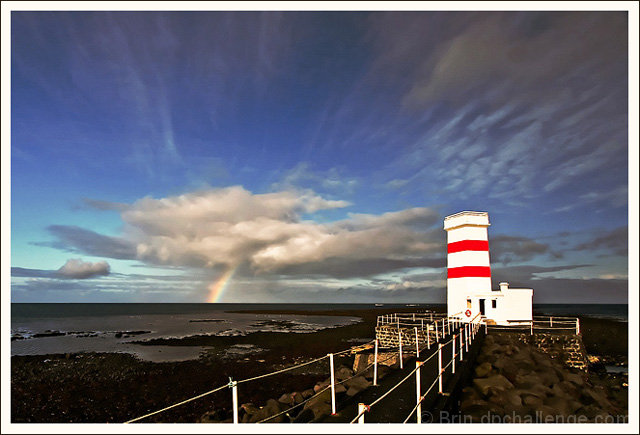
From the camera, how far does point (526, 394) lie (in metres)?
8.60

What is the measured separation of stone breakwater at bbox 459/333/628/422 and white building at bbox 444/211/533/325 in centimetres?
382

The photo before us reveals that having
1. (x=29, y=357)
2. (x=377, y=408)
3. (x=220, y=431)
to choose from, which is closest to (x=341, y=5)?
(x=220, y=431)

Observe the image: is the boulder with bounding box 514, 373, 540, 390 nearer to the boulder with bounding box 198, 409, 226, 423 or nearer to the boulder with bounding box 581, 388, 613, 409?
the boulder with bounding box 581, 388, 613, 409

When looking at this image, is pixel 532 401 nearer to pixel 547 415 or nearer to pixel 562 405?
pixel 547 415

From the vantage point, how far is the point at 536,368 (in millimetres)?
11414

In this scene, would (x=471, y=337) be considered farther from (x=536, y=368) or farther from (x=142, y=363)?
(x=142, y=363)

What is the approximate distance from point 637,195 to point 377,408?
5.25 metres

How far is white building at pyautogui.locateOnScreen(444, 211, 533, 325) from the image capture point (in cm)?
1739

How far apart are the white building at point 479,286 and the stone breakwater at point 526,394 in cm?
382

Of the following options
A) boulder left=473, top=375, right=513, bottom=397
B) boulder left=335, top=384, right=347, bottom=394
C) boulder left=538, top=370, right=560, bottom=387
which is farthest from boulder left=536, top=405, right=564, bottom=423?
boulder left=335, top=384, right=347, bottom=394

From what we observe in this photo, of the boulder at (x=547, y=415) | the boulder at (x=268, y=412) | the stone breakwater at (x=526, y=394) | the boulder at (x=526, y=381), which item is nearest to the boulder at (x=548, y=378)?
the stone breakwater at (x=526, y=394)

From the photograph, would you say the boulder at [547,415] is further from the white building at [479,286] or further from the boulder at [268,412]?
the white building at [479,286]

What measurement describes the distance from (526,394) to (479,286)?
30.6 ft

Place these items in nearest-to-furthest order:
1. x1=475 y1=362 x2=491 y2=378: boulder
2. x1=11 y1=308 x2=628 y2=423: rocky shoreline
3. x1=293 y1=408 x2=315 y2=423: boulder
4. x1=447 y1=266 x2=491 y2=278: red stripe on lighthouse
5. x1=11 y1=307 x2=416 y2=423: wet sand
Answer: x1=293 y1=408 x2=315 y2=423: boulder < x1=11 y1=308 x2=628 y2=423: rocky shoreline < x1=475 y1=362 x2=491 y2=378: boulder < x1=11 y1=307 x2=416 y2=423: wet sand < x1=447 y1=266 x2=491 y2=278: red stripe on lighthouse
